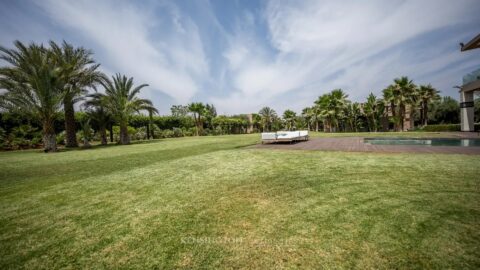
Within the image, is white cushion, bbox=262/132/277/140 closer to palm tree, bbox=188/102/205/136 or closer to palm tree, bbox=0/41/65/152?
palm tree, bbox=0/41/65/152

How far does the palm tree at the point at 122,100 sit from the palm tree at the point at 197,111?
17.0 meters

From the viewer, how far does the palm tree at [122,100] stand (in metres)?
22.0

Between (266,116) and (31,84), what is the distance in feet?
185

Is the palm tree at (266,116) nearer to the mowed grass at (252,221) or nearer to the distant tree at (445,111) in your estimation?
the distant tree at (445,111)

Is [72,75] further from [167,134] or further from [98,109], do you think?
[167,134]

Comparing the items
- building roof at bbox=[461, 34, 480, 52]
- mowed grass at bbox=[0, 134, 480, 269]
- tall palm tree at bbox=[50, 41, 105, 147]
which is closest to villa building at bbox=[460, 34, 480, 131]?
building roof at bbox=[461, 34, 480, 52]

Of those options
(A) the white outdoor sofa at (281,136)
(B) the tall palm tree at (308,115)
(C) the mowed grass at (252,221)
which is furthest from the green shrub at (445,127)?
(C) the mowed grass at (252,221)

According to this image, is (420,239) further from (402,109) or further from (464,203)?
(402,109)

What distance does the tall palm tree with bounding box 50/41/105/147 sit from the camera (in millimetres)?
18242

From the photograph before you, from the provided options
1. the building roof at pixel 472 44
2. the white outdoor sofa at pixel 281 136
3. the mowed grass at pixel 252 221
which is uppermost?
the building roof at pixel 472 44

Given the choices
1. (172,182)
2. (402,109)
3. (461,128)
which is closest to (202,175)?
(172,182)

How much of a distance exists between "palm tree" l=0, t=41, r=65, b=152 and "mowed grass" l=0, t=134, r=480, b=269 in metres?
13.4

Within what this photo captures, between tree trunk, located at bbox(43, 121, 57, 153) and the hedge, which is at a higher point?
tree trunk, located at bbox(43, 121, 57, 153)

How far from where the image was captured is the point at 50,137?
52.5ft
